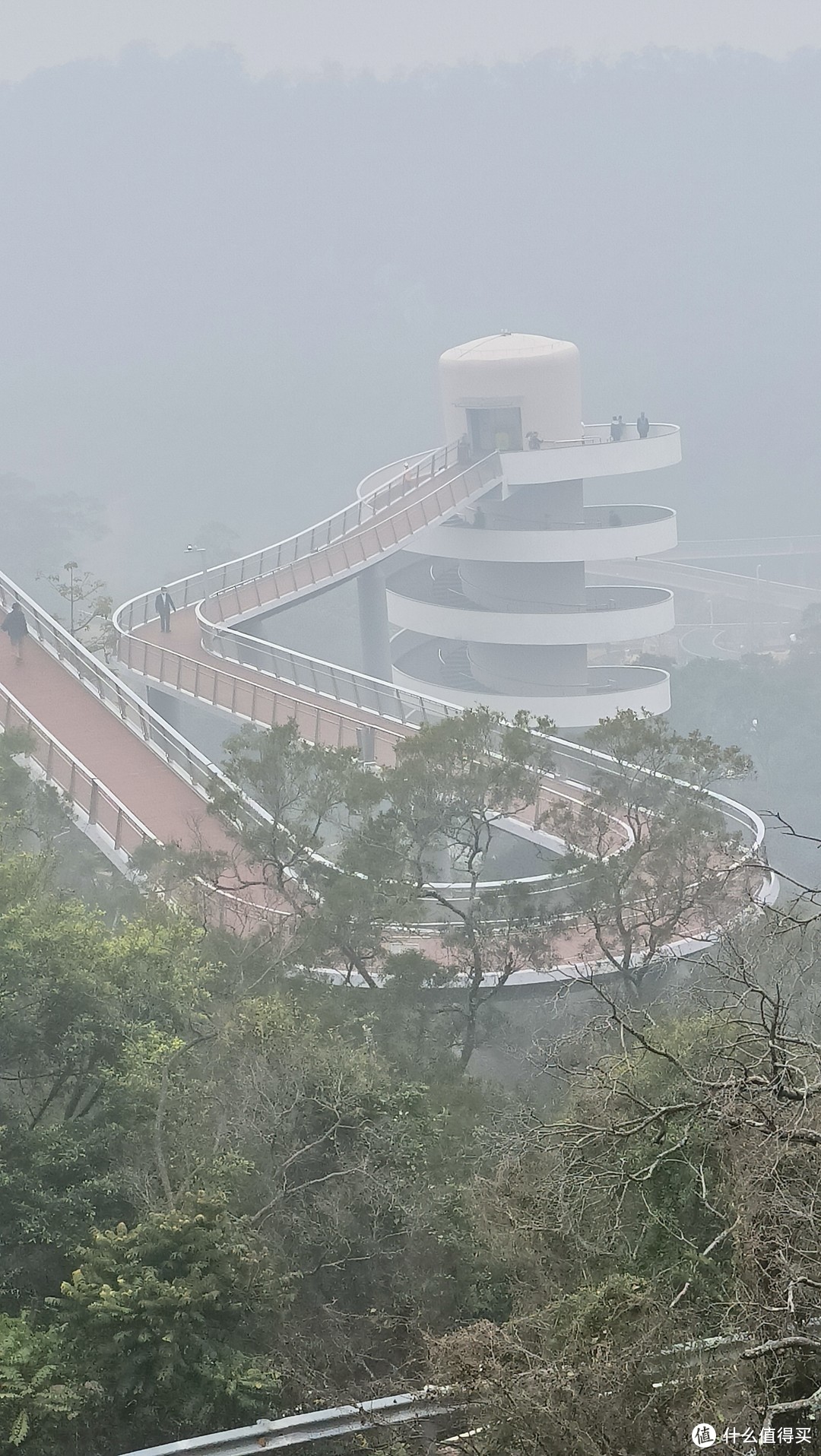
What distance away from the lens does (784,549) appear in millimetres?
109750

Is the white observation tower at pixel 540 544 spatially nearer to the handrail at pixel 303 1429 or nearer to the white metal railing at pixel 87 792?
the white metal railing at pixel 87 792

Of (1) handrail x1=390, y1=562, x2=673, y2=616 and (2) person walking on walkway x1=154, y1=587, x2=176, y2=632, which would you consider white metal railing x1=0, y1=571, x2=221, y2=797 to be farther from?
(1) handrail x1=390, y1=562, x2=673, y2=616

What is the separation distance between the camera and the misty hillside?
402 ft

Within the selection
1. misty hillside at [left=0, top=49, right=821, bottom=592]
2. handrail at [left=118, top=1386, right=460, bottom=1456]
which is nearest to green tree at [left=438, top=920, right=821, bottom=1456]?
handrail at [left=118, top=1386, right=460, bottom=1456]

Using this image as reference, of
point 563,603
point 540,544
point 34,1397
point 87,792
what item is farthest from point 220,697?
point 34,1397

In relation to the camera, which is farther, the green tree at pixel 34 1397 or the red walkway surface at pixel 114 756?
the red walkway surface at pixel 114 756

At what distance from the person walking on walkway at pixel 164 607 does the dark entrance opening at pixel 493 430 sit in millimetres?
11490

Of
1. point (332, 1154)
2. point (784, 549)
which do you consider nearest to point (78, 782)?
point (332, 1154)

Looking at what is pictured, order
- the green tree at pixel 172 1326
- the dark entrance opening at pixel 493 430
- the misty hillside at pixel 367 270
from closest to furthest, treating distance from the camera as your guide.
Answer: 1. the green tree at pixel 172 1326
2. the dark entrance opening at pixel 493 430
3. the misty hillside at pixel 367 270

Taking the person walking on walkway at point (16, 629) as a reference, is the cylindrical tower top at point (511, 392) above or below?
above

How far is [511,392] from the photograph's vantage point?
1645 inches

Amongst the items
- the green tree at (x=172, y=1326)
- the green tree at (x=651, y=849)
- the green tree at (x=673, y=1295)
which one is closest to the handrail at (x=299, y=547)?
the green tree at (x=651, y=849)

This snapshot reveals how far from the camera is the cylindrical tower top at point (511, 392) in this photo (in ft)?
137

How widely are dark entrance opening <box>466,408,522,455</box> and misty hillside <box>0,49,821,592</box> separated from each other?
232ft
